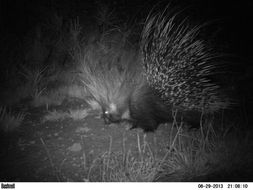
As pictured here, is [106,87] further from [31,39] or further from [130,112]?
[31,39]

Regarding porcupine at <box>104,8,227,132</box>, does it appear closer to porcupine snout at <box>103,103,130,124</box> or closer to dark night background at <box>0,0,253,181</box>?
porcupine snout at <box>103,103,130,124</box>

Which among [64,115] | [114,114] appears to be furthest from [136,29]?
[64,115]

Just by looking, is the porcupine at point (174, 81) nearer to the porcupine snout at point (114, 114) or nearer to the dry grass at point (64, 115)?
the porcupine snout at point (114, 114)

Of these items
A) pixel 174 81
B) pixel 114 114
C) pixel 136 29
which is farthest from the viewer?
pixel 136 29

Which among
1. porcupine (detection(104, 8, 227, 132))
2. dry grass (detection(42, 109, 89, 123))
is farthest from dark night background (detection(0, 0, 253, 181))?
porcupine (detection(104, 8, 227, 132))

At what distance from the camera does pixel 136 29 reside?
214 inches

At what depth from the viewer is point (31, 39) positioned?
18.0 feet

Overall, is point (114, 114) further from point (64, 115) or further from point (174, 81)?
point (174, 81)

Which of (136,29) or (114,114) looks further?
(136,29)

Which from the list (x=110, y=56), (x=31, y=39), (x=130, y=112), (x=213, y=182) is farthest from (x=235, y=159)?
(x=31, y=39)

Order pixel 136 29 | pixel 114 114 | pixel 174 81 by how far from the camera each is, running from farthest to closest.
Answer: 1. pixel 136 29
2. pixel 114 114
3. pixel 174 81

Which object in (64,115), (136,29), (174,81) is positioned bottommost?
(64,115)

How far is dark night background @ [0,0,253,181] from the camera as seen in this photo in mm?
3701

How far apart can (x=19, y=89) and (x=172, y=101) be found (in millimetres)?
2414
